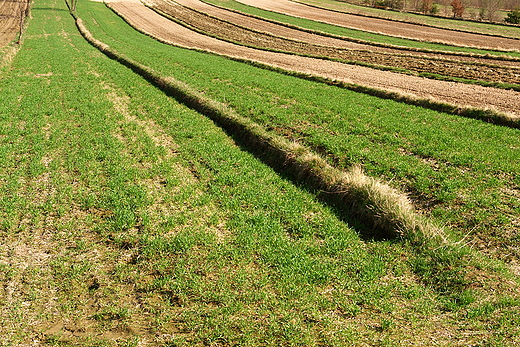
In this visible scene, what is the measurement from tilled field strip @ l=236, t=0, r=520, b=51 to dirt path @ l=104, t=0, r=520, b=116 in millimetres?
22160

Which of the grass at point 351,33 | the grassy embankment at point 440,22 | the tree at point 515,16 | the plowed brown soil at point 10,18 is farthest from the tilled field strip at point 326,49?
the tree at point 515,16

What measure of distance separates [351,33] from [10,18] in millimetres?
56583

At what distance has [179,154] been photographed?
14438 millimetres

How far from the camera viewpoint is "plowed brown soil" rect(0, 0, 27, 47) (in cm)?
4575

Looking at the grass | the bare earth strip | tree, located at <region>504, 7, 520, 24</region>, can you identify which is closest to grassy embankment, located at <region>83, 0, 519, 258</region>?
the bare earth strip

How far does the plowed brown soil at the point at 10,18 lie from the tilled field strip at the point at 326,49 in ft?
82.8

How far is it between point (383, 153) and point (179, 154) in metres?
7.98

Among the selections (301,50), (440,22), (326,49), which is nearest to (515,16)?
(440,22)

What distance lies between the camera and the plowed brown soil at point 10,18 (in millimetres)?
45750

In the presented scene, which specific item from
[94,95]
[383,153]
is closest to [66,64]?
[94,95]

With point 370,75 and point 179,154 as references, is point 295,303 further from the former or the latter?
point 370,75

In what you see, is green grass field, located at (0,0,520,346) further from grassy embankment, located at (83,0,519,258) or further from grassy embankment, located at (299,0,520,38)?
grassy embankment, located at (299,0,520,38)

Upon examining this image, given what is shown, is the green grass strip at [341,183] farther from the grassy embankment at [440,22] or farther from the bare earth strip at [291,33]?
the grassy embankment at [440,22]

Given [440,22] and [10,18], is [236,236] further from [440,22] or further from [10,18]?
[10,18]
